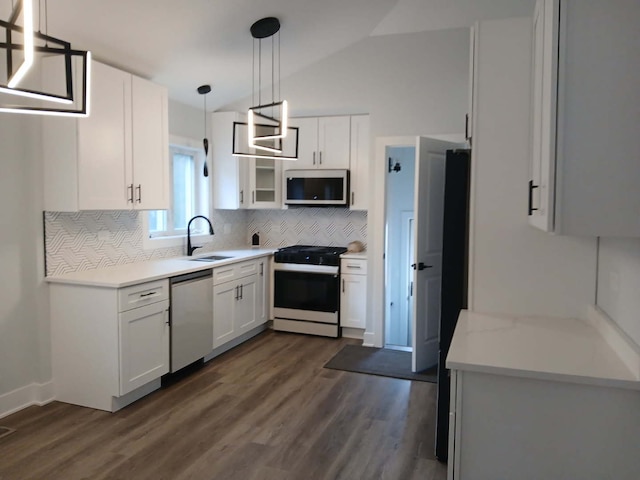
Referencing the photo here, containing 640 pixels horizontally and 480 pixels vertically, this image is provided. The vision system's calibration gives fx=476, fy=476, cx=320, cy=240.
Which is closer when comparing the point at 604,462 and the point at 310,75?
the point at 604,462

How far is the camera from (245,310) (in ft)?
15.9

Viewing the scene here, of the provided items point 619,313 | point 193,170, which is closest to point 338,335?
point 193,170

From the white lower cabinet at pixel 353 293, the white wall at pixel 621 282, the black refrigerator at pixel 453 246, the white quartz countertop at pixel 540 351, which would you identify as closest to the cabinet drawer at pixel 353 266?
the white lower cabinet at pixel 353 293

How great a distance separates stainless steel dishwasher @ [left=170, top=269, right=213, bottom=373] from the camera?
3738 millimetres

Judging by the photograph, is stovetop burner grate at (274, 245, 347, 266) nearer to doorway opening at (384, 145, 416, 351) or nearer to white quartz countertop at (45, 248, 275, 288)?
white quartz countertop at (45, 248, 275, 288)

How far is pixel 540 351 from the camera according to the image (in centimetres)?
186

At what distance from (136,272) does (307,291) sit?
2.01 meters

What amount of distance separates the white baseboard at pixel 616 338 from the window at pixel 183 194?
12.1ft

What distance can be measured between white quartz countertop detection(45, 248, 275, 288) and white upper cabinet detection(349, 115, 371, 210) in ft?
4.46

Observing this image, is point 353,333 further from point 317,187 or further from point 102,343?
point 102,343

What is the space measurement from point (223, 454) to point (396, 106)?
3.54m

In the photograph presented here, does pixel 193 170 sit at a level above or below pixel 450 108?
→ below

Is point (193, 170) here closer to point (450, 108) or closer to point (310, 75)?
point (310, 75)

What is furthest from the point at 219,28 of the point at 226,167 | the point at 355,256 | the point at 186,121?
the point at 355,256
